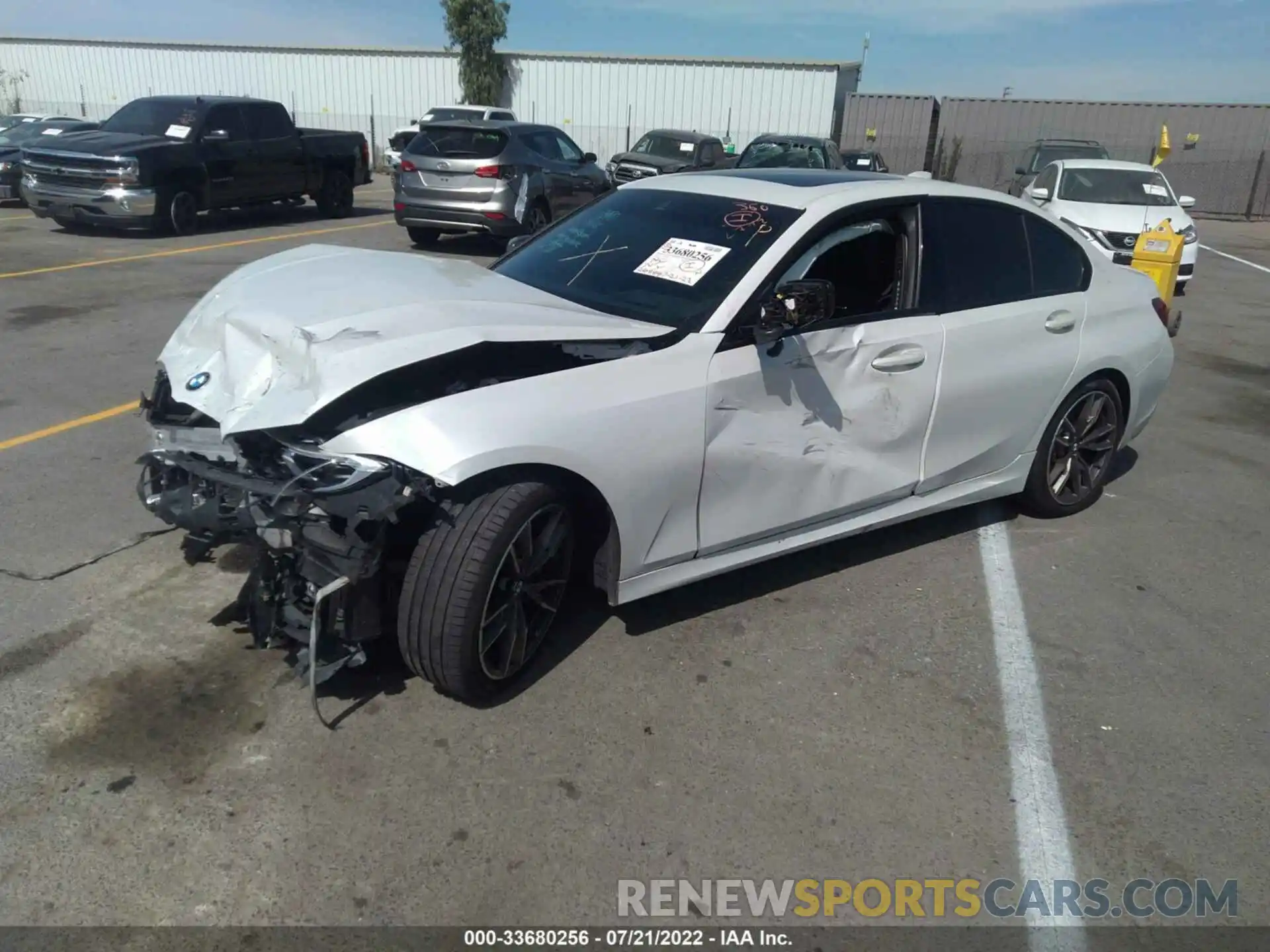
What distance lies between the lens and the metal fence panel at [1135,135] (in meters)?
29.3

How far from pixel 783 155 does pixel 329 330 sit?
52.8 feet

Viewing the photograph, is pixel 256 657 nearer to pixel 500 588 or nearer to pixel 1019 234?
pixel 500 588

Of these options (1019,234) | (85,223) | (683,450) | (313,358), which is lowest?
(85,223)

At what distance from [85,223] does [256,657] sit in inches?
534

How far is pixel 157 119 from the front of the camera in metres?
14.5

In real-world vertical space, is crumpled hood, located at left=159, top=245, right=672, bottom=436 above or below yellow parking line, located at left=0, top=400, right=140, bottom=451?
above

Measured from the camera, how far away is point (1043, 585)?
466cm

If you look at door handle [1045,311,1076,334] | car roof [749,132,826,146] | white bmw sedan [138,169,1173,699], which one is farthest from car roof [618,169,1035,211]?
car roof [749,132,826,146]

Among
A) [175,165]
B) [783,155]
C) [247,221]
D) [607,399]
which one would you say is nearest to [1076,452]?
[607,399]

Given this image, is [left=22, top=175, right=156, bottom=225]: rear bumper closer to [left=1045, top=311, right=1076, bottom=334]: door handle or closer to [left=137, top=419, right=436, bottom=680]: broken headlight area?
[left=137, top=419, right=436, bottom=680]: broken headlight area

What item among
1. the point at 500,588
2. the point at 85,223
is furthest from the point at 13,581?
the point at 85,223

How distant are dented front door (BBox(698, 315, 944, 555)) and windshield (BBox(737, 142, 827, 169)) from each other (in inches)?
557

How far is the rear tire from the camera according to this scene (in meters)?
17.1

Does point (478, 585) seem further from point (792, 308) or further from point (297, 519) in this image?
point (792, 308)
